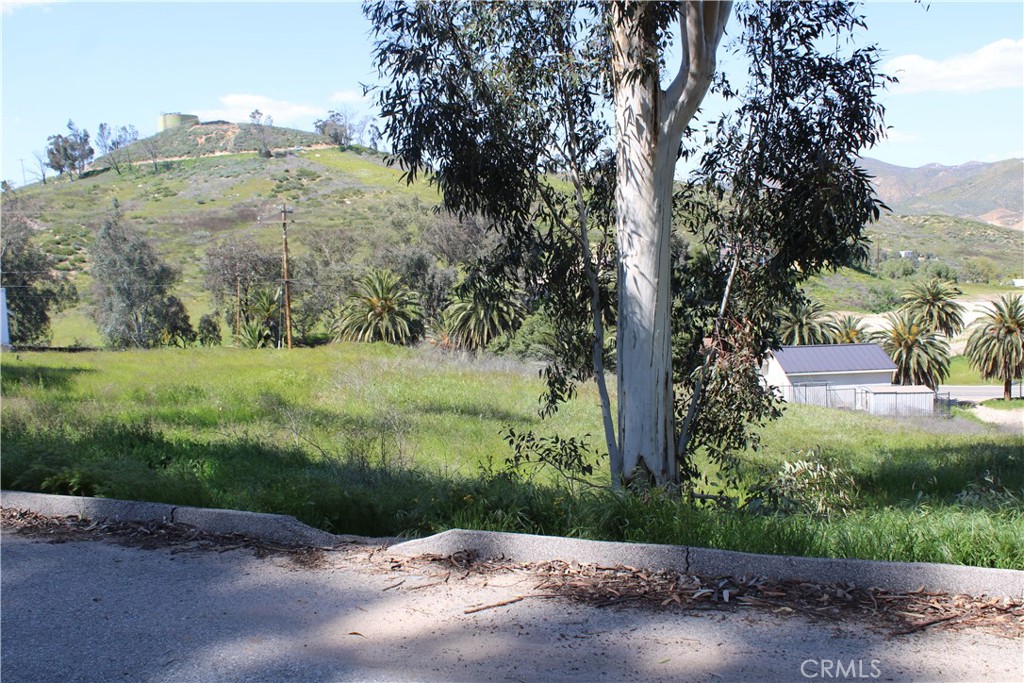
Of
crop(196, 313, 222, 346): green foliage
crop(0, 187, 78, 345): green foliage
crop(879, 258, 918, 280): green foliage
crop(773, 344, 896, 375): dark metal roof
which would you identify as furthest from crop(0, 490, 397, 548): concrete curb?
crop(879, 258, 918, 280): green foliage

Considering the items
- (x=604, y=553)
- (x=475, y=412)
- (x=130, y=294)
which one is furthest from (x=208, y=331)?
(x=604, y=553)

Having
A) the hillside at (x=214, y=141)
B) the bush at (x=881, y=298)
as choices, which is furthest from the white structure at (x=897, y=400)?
the hillside at (x=214, y=141)

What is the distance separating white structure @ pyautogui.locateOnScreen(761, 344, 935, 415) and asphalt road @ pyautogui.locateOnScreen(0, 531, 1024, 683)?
Result: 48725 millimetres

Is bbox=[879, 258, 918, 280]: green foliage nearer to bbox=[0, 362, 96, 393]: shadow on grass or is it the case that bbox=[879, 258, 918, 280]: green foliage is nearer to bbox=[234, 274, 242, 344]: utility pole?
bbox=[234, 274, 242, 344]: utility pole

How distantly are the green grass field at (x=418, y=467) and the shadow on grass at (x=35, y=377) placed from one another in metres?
0.11

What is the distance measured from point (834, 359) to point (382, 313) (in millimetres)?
29428

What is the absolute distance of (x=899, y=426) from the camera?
31375mm

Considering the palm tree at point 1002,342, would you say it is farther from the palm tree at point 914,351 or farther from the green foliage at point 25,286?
the green foliage at point 25,286

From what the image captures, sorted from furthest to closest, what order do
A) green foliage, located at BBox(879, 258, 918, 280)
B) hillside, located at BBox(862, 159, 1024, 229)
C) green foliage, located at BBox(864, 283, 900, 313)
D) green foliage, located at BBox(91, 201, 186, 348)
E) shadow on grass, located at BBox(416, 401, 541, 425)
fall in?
hillside, located at BBox(862, 159, 1024, 229)
green foliage, located at BBox(879, 258, 918, 280)
green foliage, located at BBox(864, 283, 900, 313)
green foliage, located at BBox(91, 201, 186, 348)
shadow on grass, located at BBox(416, 401, 541, 425)

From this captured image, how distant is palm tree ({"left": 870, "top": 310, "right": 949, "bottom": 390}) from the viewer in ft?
199

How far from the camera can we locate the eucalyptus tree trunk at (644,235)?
7613 millimetres

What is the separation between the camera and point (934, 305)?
64.0 meters

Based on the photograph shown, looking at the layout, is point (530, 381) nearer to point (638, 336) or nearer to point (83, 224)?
point (638, 336)

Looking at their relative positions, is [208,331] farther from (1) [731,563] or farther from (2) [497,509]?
(1) [731,563]
